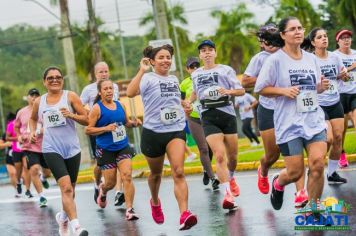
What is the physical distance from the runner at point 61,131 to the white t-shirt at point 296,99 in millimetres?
2516

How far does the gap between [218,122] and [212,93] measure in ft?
1.27

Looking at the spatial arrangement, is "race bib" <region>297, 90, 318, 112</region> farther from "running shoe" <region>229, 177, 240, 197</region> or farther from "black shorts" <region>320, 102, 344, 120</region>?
"running shoe" <region>229, 177, 240, 197</region>

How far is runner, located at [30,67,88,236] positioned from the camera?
29.1 feet

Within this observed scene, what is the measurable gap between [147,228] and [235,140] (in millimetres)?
1912

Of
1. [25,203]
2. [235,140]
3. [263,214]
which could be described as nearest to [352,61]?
[235,140]

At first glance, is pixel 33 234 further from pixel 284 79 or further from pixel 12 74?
pixel 12 74

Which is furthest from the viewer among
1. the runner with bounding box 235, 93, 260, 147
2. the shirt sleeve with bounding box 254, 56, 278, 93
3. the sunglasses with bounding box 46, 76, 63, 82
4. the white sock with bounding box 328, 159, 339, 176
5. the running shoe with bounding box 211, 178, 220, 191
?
the runner with bounding box 235, 93, 260, 147

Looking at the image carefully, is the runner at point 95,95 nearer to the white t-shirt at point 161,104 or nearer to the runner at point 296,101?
the white t-shirt at point 161,104

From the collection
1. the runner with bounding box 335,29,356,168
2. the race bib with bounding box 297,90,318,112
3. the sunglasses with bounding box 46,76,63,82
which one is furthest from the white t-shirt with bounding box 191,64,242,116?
the race bib with bounding box 297,90,318,112

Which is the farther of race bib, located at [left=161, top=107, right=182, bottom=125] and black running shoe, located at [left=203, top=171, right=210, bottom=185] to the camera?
black running shoe, located at [left=203, top=171, right=210, bottom=185]

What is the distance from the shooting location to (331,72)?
1036 cm

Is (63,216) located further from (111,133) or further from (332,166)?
(332,166)

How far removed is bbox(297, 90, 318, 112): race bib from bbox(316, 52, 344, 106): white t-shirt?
289cm

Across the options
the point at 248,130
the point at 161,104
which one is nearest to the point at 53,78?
the point at 161,104
